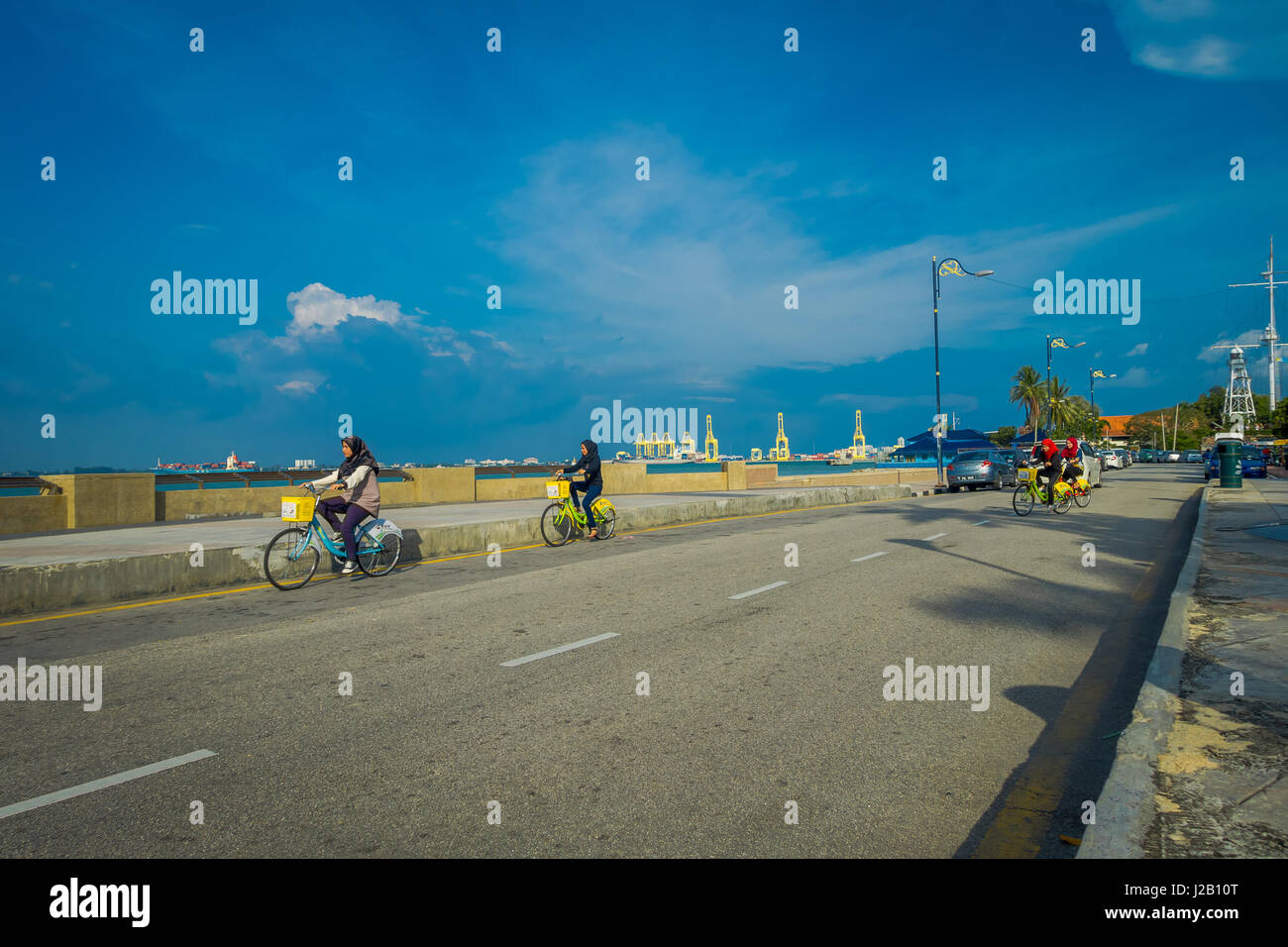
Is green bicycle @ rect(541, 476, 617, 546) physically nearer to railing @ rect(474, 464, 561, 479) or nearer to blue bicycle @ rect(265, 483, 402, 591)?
blue bicycle @ rect(265, 483, 402, 591)

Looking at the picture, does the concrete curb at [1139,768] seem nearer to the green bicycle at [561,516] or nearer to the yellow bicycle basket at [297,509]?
the yellow bicycle basket at [297,509]

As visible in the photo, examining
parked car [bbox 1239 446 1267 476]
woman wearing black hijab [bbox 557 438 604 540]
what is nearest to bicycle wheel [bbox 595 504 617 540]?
woman wearing black hijab [bbox 557 438 604 540]

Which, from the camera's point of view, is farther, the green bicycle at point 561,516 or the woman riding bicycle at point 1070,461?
the woman riding bicycle at point 1070,461

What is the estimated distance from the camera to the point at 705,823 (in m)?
3.63

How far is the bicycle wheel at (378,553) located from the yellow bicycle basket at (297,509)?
1.01 m

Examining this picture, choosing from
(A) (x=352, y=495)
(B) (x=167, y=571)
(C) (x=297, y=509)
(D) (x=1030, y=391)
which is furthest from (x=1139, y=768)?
(D) (x=1030, y=391)

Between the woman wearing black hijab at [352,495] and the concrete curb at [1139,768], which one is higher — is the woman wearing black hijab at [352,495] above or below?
above

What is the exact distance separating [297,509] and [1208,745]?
32.6 ft

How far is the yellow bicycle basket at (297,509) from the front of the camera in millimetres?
10461

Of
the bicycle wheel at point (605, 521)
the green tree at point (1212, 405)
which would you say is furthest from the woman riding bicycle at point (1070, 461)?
the green tree at point (1212, 405)

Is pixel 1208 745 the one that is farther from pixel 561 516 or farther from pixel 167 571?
pixel 561 516

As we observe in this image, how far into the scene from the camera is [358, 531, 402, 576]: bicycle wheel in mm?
11438

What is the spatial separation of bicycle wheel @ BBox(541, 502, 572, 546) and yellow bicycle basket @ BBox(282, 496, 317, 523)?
5367 millimetres
